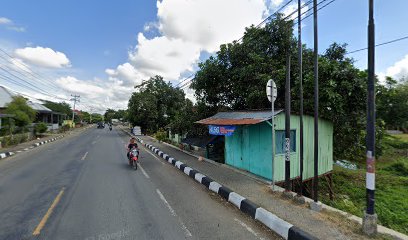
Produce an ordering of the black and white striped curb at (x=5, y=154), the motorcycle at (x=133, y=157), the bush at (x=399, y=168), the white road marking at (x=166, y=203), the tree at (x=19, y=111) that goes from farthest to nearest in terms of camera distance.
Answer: the tree at (x=19, y=111)
the bush at (x=399, y=168)
the black and white striped curb at (x=5, y=154)
the motorcycle at (x=133, y=157)
the white road marking at (x=166, y=203)

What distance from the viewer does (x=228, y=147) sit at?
12.1 metres

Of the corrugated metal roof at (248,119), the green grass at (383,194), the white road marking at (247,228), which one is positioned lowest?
the green grass at (383,194)

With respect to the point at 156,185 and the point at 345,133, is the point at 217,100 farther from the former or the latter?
the point at 156,185

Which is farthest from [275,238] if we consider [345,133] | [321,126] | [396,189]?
[396,189]

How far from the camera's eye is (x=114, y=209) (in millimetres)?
6160

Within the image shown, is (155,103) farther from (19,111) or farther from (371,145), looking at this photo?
(371,145)

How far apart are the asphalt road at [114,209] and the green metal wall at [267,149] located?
251 cm

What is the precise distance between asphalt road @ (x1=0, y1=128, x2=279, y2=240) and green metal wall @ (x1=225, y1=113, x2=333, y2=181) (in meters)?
2.51

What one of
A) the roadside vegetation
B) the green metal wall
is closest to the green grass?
the roadside vegetation

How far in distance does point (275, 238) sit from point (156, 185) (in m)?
4.87

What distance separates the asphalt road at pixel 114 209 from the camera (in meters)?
4.92

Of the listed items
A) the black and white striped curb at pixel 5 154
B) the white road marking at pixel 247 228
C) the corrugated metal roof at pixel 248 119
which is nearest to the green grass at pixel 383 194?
the corrugated metal roof at pixel 248 119

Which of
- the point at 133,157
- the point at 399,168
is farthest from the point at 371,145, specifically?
the point at 399,168

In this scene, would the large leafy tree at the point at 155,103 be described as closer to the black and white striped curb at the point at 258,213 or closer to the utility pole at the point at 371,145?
the black and white striped curb at the point at 258,213
